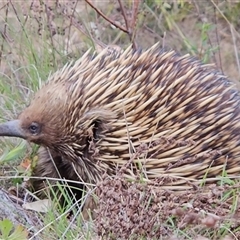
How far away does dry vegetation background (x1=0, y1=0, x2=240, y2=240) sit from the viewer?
2.23 metres

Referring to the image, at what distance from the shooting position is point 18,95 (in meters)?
3.79

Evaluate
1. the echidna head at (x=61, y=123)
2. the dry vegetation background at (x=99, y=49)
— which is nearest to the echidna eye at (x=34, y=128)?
the echidna head at (x=61, y=123)

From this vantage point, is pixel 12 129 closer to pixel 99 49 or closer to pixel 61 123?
pixel 61 123

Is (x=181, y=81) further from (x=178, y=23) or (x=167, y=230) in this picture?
(x=178, y=23)

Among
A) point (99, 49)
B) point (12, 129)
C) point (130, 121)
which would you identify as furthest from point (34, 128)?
point (99, 49)

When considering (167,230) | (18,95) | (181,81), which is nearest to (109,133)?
(181,81)

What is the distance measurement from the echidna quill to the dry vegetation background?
0.21 meters

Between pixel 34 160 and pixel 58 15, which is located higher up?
pixel 58 15

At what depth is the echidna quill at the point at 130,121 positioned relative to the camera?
289cm

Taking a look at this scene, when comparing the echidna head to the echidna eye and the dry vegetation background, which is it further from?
the dry vegetation background

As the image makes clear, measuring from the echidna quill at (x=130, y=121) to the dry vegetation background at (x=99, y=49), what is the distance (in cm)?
21

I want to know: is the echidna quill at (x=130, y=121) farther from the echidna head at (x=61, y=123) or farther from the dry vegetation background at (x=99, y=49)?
the dry vegetation background at (x=99, y=49)

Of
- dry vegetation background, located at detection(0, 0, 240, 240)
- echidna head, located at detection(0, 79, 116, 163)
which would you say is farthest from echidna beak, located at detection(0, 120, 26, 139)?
dry vegetation background, located at detection(0, 0, 240, 240)

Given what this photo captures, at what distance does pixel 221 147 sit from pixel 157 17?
2374 mm
